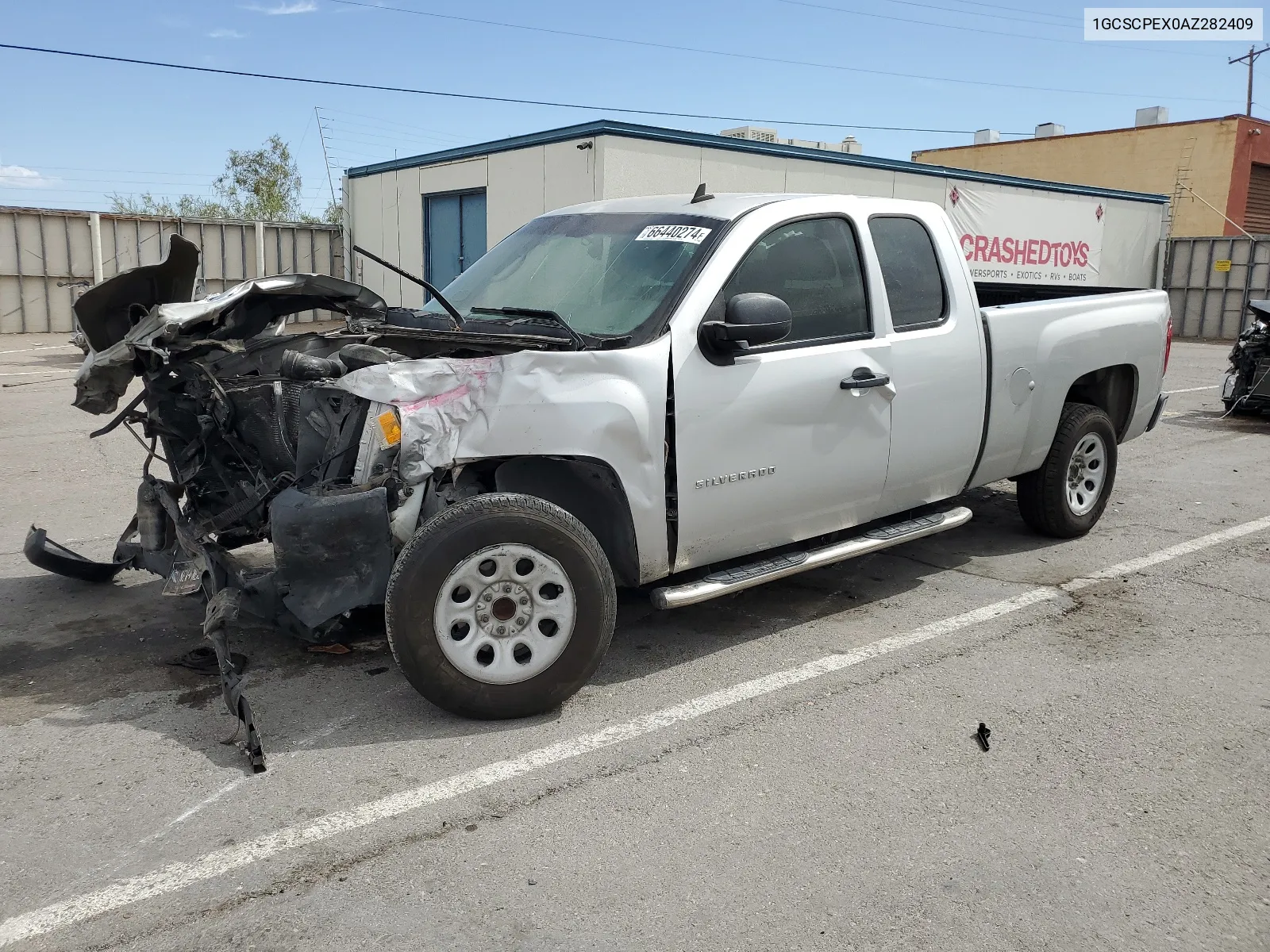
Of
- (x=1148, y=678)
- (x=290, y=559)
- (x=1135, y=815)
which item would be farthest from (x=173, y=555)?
(x=1148, y=678)

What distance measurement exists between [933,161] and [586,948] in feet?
129

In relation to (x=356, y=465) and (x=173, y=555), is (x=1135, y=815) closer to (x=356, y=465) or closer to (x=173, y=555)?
(x=356, y=465)

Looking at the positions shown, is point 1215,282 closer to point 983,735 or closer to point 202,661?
point 983,735

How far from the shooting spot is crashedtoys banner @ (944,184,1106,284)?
24.1 metres

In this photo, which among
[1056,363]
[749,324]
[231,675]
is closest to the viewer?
[231,675]

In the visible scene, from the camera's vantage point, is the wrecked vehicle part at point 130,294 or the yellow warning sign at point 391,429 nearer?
the yellow warning sign at point 391,429

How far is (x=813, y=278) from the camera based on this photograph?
4805mm

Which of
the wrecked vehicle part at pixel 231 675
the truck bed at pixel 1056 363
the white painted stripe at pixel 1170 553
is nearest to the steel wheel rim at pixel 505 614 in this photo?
the wrecked vehicle part at pixel 231 675

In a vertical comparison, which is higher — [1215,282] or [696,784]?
[1215,282]

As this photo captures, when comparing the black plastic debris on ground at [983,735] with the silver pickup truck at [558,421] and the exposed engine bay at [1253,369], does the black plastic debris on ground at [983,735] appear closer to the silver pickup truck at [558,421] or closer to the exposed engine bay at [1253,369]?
the silver pickup truck at [558,421]

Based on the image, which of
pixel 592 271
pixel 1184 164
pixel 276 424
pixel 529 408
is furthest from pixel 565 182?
pixel 1184 164

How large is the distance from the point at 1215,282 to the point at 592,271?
26.5 meters

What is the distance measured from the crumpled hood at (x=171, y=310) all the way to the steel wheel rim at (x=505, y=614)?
1597 mm

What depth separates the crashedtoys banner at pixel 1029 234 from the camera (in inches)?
950
